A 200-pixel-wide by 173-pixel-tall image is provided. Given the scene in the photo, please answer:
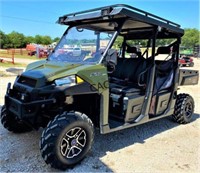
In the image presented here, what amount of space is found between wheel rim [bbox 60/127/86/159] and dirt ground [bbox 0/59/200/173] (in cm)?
21

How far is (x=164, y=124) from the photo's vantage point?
549cm

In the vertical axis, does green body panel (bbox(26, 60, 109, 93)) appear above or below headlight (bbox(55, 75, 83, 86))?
above

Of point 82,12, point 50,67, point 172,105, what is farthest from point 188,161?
point 82,12

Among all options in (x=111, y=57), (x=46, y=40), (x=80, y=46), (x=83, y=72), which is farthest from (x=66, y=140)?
(x=46, y=40)

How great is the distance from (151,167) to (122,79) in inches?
83.5

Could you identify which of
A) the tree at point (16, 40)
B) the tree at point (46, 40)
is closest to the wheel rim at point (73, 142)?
the tree at point (16, 40)

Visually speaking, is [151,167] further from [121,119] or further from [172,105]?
[172,105]

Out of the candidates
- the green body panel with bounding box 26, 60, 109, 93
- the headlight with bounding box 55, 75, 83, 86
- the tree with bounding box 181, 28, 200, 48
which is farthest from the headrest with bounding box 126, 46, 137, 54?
the tree with bounding box 181, 28, 200, 48

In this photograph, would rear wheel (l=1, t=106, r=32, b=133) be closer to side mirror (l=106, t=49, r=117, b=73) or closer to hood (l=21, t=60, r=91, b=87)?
hood (l=21, t=60, r=91, b=87)

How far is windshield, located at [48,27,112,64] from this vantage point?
13.1 feet

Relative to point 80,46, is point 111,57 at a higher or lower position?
lower

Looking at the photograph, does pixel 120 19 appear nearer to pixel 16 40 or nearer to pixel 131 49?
pixel 131 49

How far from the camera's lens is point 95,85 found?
3.62 metres

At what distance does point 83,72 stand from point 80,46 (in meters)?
0.89
